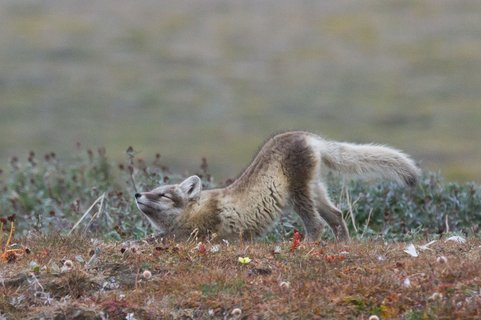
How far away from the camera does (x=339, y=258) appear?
8.80 meters

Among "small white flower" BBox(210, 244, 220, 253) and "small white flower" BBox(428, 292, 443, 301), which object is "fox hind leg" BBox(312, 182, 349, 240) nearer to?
"small white flower" BBox(210, 244, 220, 253)

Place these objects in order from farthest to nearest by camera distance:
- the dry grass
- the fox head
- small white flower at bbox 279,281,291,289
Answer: the fox head → small white flower at bbox 279,281,291,289 → the dry grass

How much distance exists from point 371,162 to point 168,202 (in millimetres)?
2144

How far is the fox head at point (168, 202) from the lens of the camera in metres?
11.4

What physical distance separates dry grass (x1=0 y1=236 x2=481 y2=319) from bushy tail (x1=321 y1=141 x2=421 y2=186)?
2.37 metres

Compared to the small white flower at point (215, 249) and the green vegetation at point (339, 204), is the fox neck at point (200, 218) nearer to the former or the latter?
the green vegetation at point (339, 204)

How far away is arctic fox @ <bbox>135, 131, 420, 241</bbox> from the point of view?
1120 centimetres

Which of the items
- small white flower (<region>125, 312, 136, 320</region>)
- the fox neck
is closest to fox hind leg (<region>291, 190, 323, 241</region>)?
the fox neck

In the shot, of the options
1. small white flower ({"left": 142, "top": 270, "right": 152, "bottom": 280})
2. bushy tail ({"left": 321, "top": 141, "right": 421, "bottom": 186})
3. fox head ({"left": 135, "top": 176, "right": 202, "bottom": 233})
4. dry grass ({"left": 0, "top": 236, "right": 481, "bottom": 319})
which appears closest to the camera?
dry grass ({"left": 0, "top": 236, "right": 481, "bottom": 319})

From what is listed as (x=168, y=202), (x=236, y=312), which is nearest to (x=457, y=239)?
(x=236, y=312)

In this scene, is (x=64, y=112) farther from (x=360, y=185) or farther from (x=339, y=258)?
(x=339, y=258)

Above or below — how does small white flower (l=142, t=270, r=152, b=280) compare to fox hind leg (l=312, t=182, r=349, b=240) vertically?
above

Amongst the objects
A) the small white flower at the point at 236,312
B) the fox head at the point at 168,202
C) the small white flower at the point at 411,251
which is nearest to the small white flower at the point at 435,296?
the small white flower at the point at 411,251

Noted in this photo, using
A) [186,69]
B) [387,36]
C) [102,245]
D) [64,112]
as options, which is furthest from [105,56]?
[102,245]
